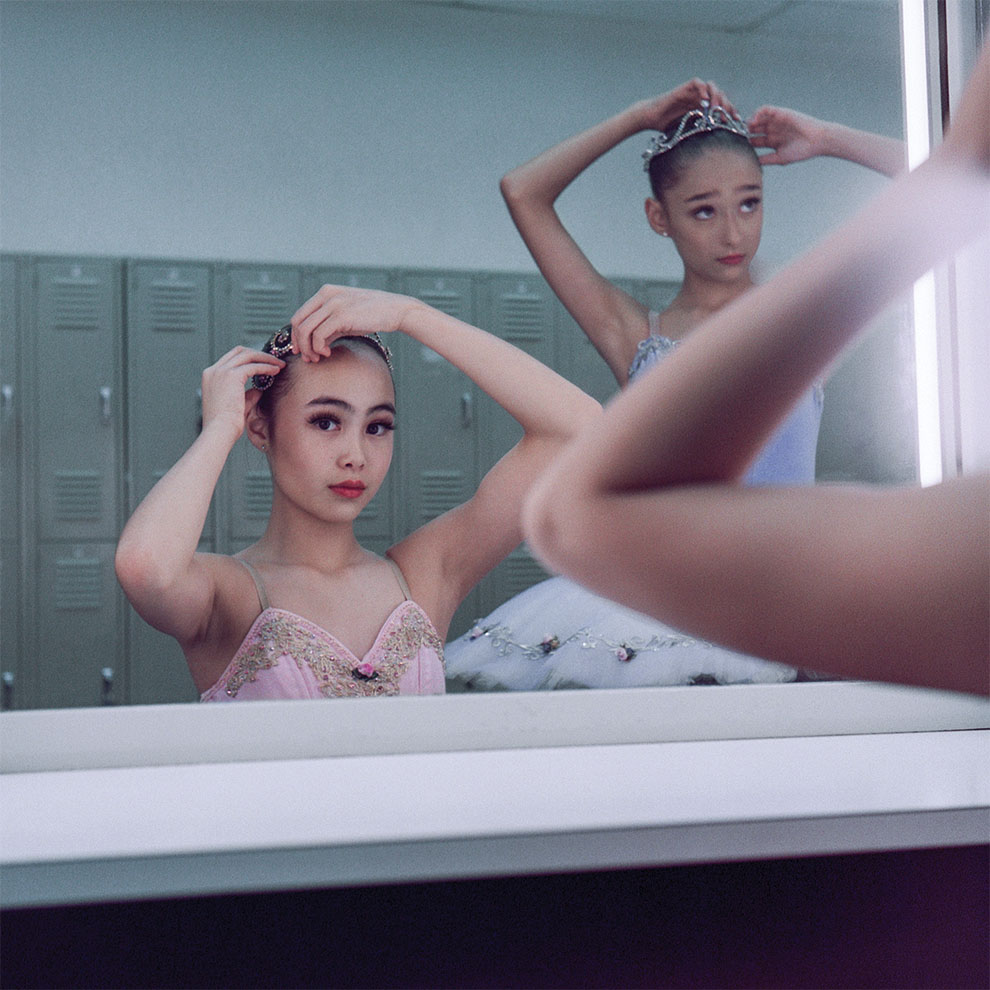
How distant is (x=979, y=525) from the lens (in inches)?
10.9

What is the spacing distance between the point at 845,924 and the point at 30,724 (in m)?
1.20

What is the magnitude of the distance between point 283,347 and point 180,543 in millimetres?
475

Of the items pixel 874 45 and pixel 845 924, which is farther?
pixel 874 45

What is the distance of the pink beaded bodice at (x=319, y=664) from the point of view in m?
1.75

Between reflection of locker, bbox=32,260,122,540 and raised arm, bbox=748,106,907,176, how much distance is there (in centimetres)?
194

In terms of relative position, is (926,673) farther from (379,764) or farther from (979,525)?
(379,764)

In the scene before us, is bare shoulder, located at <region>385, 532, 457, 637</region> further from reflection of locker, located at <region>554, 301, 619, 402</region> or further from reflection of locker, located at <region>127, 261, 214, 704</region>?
reflection of locker, located at <region>127, 261, 214, 704</region>

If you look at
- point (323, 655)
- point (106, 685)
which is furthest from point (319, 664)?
point (106, 685)

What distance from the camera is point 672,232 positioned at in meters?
2.30

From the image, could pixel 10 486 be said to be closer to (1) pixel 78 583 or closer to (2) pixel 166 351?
(1) pixel 78 583

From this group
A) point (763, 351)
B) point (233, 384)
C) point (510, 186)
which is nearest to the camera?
point (763, 351)

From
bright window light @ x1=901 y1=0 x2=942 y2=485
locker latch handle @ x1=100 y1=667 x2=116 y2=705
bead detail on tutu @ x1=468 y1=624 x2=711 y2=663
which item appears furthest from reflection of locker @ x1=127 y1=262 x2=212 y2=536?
bright window light @ x1=901 y1=0 x2=942 y2=485

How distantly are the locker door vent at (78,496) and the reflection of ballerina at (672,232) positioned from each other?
145 centimetres

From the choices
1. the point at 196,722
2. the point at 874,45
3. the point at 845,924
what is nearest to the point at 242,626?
the point at 196,722
